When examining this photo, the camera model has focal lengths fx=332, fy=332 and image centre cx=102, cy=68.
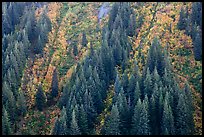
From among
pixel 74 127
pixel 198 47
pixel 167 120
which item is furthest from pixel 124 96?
pixel 198 47

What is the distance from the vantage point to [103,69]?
90125 mm

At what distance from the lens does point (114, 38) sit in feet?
319

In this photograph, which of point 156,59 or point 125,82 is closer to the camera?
point 125,82

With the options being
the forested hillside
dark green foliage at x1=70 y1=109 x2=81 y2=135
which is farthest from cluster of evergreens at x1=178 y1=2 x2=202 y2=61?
dark green foliage at x1=70 y1=109 x2=81 y2=135

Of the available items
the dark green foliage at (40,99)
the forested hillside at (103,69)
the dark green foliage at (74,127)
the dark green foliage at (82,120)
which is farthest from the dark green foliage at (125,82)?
the dark green foliage at (40,99)

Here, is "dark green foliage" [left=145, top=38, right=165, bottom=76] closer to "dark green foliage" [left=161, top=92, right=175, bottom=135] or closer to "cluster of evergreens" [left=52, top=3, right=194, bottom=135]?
"cluster of evergreens" [left=52, top=3, right=194, bottom=135]

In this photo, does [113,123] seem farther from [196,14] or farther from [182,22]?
[196,14]

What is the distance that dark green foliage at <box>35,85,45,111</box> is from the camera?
9012 centimetres

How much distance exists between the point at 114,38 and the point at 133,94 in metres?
23.5

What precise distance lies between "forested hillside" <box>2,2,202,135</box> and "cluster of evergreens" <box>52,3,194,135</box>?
0.73 ft

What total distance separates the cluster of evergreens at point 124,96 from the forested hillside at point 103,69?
0.73ft

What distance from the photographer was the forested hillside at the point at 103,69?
244 ft

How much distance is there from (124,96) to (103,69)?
15501 mm

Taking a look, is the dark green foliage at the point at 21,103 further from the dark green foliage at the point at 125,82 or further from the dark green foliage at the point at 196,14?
the dark green foliage at the point at 196,14
